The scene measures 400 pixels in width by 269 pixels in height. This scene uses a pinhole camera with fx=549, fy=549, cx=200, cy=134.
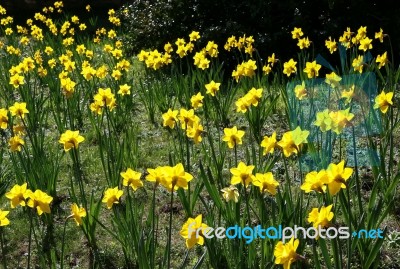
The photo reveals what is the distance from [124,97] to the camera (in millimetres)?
4285

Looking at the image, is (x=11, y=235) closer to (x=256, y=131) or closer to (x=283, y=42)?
(x=256, y=131)

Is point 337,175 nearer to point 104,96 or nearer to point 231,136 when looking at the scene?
point 231,136

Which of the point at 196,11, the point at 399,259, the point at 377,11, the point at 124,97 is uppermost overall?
the point at 196,11

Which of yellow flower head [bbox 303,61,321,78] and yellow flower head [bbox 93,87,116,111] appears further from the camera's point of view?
yellow flower head [bbox 303,61,321,78]

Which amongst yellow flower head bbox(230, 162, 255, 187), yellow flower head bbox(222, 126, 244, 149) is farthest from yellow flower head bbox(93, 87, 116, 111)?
yellow flower head bbox(230, 162, 255, 187)

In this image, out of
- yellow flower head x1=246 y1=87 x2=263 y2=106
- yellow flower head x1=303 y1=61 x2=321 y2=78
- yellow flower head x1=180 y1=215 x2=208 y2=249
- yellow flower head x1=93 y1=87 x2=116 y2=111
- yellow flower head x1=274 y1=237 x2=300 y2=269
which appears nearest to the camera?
yellow flower head x1=274 y1=237 x2=300 y2=269

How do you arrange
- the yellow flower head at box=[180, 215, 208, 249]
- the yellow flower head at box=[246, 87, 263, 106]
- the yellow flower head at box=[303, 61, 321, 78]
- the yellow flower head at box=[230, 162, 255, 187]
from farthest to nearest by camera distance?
the yellow flower head at box=[303, 61, 321, 78] → the yellow flower head at box=[246, 87, 263, 106] → the yellow flower head at box=[230, 162, 255, 187] → the yellow flower head at box=[180, 215, 208, 249]

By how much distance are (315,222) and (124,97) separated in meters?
2.81

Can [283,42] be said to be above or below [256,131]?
above

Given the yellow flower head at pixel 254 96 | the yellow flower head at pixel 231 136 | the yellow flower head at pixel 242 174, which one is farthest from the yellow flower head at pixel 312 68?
the yellow flower head at pixel 242 174

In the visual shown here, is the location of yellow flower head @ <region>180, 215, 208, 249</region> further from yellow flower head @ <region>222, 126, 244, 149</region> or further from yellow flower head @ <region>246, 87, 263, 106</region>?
yellow flower head @ <region>246, 87, 263, 106</region>

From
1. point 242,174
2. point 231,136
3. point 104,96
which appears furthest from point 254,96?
point 242,174

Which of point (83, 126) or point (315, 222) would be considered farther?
point (83, 126)

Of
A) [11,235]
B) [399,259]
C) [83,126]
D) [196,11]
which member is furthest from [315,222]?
[196,11]
